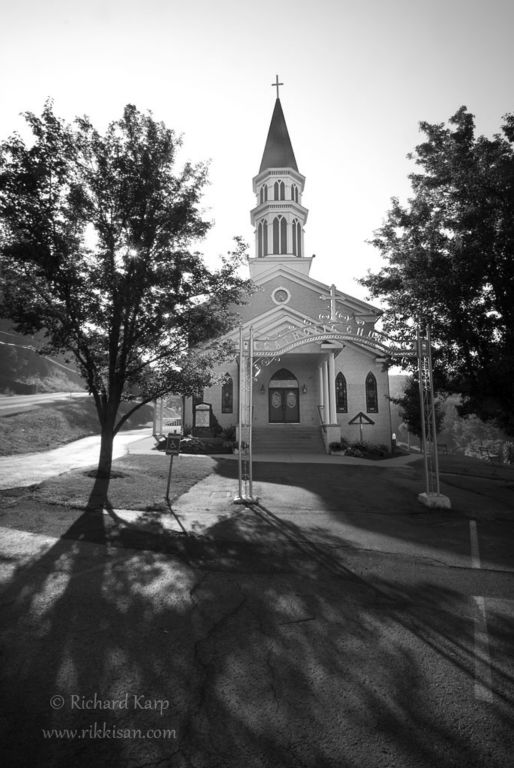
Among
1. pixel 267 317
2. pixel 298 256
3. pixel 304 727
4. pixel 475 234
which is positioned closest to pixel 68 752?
pixel 304 727

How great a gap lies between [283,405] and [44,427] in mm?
14247

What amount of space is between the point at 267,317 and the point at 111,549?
17.7 metres

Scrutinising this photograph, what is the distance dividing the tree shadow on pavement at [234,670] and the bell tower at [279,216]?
88.5ft

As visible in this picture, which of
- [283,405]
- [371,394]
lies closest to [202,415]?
[283,405]

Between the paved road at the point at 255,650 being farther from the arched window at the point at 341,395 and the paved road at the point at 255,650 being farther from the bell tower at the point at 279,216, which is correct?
the bell tower at the point at 279,216

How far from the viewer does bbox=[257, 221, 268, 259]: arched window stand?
30.2m

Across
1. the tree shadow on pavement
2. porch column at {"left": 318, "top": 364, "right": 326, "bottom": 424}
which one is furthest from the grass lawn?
porch column at {"left": 318, "top": 364, "right": 326, "bottom": 424}

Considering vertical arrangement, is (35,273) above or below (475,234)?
below

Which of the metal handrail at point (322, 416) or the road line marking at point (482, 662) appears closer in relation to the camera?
the road line marking at point (482, 662)

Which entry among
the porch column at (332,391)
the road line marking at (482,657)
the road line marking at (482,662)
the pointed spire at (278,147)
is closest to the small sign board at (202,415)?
the porch column at (332,391)

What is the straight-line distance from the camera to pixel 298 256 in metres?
30.2

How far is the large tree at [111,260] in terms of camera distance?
948cm

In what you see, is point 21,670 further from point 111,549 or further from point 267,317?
point 267,317

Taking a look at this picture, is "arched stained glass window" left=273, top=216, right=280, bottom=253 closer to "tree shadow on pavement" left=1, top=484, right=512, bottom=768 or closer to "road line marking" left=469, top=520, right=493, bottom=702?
"tree shadow on pavement" left=1, top=484, right=512, bottom=768
